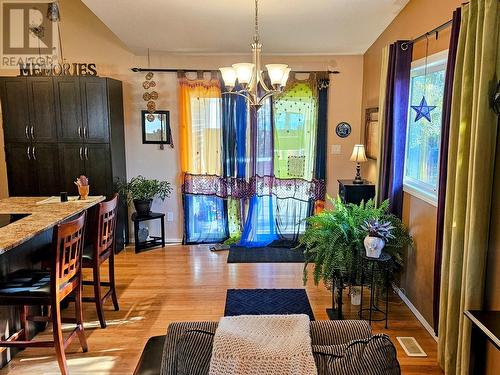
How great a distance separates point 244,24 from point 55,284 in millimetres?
3189

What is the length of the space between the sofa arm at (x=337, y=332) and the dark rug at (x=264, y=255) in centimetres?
318

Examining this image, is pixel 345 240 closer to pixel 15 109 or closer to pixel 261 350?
pixel 261 350

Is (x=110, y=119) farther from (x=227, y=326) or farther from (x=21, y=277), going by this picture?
(x=227, y=326)

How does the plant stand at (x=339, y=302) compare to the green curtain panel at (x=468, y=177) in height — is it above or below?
below

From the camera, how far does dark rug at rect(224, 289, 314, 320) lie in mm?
3562

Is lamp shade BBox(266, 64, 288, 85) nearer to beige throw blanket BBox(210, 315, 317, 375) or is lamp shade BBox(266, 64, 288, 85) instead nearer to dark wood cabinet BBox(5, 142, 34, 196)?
beige throw blanket BBox(210, 315, 317, 375)

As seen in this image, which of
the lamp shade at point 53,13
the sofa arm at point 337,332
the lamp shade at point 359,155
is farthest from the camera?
the lamp shade at point 53,13

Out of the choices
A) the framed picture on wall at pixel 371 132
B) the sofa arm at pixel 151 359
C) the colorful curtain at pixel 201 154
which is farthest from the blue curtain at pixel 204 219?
the sofa arm at pixel 151 359

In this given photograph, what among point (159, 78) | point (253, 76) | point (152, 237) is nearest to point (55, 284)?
point (253, 76)

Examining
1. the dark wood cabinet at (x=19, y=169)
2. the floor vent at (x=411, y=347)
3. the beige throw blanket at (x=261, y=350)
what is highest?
the dark wood cabinet at (x=19, y=169)

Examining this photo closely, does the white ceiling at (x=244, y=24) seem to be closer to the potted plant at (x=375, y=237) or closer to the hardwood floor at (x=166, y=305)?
the potted plant at (x=375, y=237)

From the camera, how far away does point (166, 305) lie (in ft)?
12.1

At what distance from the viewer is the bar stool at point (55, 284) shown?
Result: 2.48 metres

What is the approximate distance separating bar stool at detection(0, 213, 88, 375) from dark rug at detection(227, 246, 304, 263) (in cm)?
229
